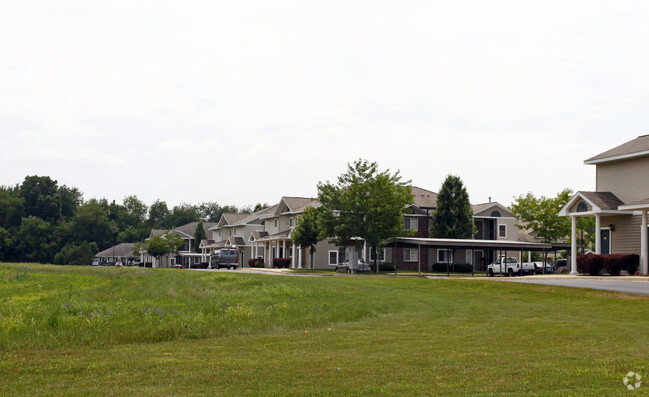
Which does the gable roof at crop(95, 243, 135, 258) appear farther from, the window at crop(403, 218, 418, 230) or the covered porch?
the covered porch

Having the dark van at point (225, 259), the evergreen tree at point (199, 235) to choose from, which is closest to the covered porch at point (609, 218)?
the dark van at point (225, 259)

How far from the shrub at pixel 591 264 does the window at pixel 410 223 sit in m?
26.9

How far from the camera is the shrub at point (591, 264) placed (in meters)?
38.3

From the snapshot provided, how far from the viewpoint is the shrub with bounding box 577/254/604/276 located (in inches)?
1508

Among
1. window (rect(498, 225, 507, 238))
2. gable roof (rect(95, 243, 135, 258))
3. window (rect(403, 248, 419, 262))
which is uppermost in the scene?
window (rect(498, 225, 507, 238))

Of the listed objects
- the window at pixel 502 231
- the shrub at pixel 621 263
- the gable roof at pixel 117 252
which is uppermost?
the window at pixel 502 231

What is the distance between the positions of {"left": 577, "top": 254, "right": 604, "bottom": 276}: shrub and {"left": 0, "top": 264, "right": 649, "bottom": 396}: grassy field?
16.5 metres

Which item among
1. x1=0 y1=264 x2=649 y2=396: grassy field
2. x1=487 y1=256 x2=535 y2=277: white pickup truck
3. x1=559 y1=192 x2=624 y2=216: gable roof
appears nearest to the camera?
x1=0 y1=264 x2=649 y2=396: grassy field

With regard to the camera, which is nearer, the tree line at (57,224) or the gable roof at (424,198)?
the gable roof at (424,198)

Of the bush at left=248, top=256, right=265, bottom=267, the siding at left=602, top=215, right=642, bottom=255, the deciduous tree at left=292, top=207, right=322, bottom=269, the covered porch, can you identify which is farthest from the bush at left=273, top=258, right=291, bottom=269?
the siding at left=602, top=215, right=642, bottom=255

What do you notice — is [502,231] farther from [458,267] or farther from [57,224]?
[57,224]

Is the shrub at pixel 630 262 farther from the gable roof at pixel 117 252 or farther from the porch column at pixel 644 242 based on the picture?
the gable roof at pixel 117 252

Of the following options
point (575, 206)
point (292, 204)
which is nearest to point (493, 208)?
point (292, 204)

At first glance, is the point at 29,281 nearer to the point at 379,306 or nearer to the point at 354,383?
the point at 379,306
